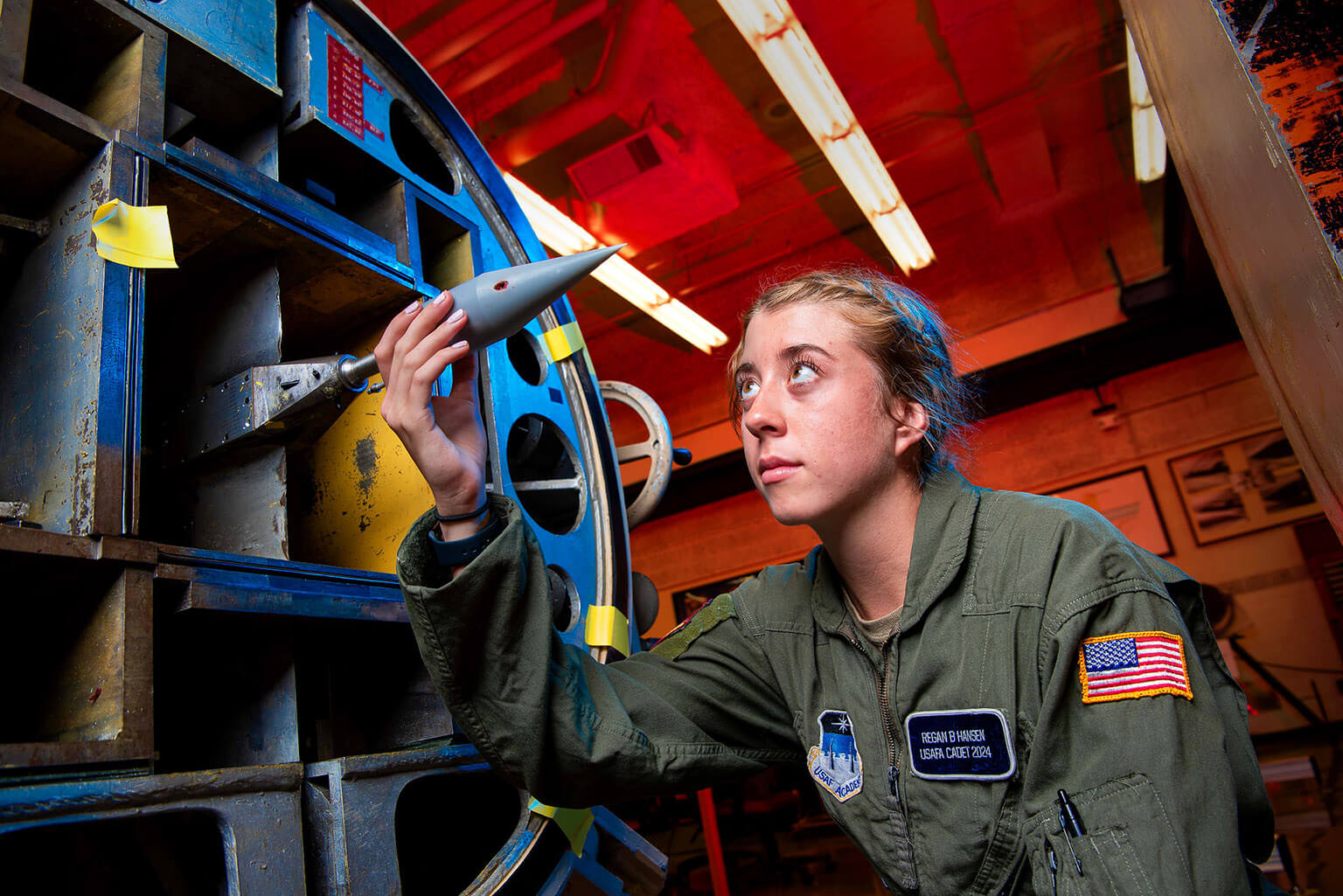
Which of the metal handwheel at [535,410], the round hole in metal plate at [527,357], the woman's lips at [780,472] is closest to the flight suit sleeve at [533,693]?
the woman's lips at [780,472]

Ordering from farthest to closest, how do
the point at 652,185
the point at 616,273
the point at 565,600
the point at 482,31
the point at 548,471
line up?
the point at 616,273, the point at 652,185, the point at 482,31, the point at 548,471, the point at 565,600

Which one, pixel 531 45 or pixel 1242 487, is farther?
pixel 1242 487

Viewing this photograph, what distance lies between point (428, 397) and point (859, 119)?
531cm

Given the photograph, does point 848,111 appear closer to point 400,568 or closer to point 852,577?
point 852,577

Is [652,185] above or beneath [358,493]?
→ above

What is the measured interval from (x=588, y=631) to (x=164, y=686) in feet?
2.70

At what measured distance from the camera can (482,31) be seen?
4152 millimetres

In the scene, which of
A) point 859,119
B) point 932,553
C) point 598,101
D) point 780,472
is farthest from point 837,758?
point 859,119

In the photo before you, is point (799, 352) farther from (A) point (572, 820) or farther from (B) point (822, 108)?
(B) point (822, 108)

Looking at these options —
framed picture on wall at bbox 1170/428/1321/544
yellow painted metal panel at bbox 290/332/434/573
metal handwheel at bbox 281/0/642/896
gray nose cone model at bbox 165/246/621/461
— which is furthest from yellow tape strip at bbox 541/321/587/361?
framed picture on wall at bbox 1170/428/1321/544

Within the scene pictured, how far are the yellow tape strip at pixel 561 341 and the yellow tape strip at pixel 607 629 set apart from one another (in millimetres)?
634

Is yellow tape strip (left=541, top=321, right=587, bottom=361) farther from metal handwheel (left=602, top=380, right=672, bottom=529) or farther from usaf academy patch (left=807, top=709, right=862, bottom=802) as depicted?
usaf academy patch (left=807, top=709, right=862, bottom=802)

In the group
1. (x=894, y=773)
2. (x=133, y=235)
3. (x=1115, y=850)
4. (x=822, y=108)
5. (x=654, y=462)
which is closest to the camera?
(x=1115, y=850)

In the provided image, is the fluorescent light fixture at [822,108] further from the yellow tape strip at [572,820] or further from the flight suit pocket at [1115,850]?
the flight suit pocket at [1115,850]
